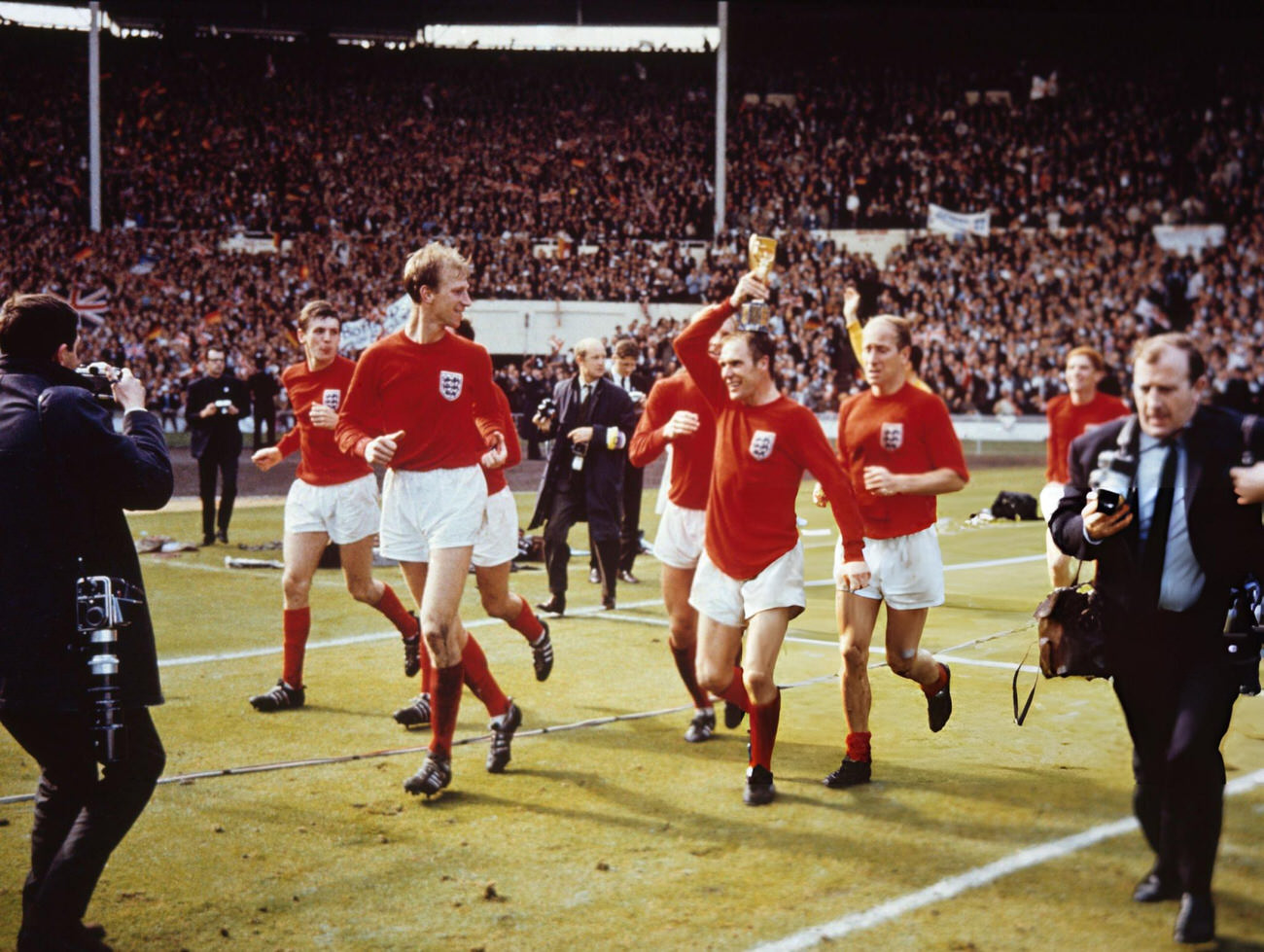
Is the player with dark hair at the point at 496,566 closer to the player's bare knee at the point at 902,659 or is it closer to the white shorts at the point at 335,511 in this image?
the white shorts at the point at 335,511

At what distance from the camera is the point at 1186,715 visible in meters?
4.37

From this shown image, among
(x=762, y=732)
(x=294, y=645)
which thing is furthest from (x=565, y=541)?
(x=762, y=732)

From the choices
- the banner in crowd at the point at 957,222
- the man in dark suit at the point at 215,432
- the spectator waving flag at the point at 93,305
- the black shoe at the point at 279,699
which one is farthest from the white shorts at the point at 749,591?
the banner in crowd at the point at 957,222

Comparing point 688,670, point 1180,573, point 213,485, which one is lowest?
point 688,670

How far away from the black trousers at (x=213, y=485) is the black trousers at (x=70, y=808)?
1126 centimetres

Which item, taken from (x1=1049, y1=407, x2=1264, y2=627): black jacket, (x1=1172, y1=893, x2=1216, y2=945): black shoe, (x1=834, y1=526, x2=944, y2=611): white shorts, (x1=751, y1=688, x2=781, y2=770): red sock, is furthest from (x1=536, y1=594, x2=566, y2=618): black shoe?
(x1=1172, y1=893, x2=1216, y2=945): black shoe

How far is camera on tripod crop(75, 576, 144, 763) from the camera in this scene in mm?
4125

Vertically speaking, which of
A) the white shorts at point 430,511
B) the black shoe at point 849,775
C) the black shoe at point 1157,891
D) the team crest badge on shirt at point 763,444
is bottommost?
the black shoe at point 849,775

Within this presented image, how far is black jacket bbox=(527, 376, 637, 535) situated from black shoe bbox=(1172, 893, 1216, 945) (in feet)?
24.7

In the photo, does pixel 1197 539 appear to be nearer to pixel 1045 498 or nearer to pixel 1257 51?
pixel 1045 498

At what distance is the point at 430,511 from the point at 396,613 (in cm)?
242

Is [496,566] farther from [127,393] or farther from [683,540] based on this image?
[127,393]

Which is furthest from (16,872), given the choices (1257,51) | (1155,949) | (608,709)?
(1257,51)

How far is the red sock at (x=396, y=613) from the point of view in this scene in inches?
340
